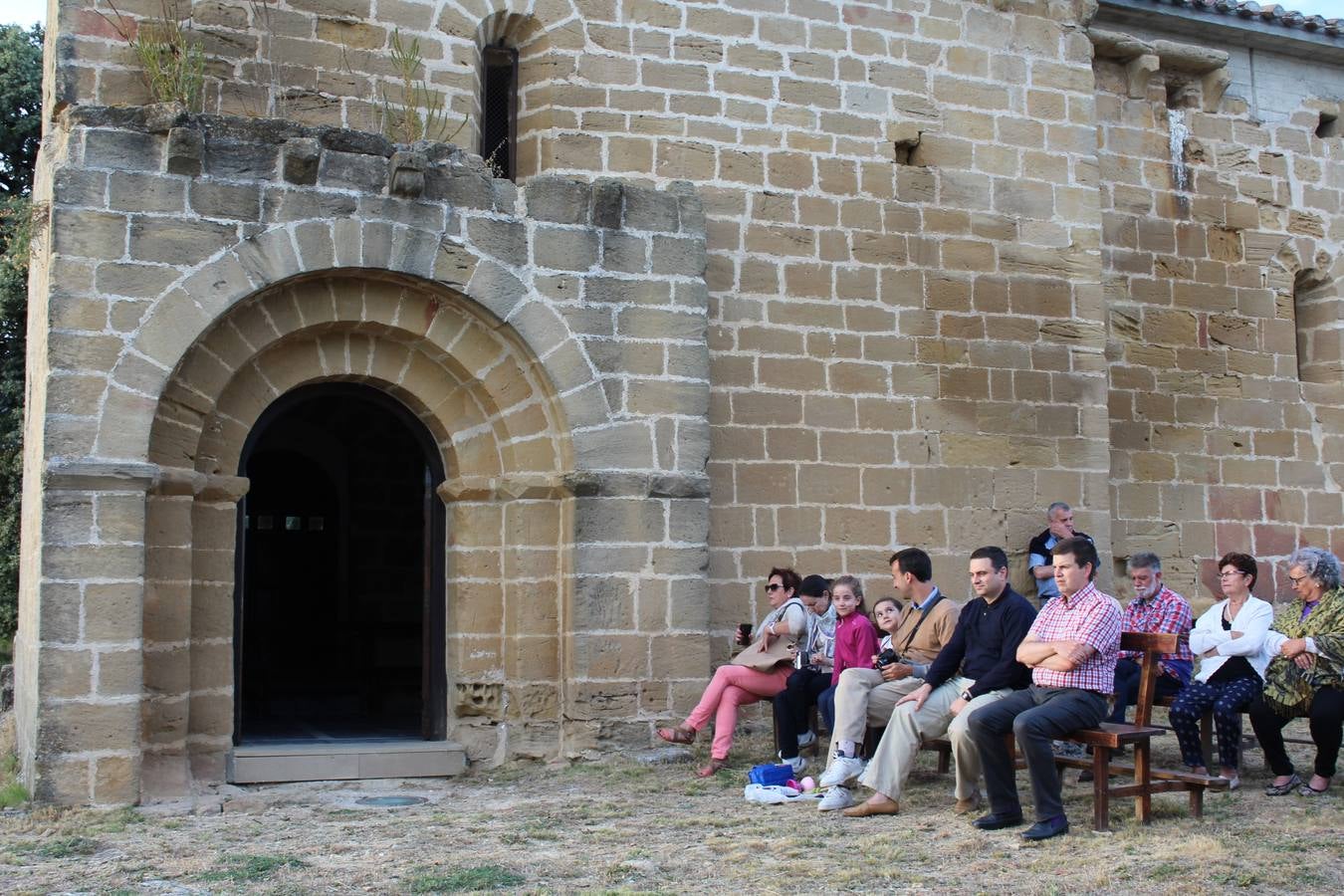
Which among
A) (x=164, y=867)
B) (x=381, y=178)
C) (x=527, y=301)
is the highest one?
(x=381, y=178)

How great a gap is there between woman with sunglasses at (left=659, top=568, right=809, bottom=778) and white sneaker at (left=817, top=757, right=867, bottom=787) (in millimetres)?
1072

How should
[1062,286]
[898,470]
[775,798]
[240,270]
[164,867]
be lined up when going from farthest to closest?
[1062,286] → [898,470] → [240,270] → [775,798] → [164,867]

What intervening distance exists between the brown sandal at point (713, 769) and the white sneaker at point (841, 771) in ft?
3.34

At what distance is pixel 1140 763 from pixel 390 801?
382 cm

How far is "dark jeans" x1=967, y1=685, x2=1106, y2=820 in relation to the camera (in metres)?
6.23

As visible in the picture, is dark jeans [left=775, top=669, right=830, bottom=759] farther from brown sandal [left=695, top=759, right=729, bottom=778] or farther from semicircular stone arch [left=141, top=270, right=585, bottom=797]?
semicircular stone arch [left=141, top=270, right=585, bottom=797]

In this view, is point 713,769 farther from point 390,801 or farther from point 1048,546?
point 1048,546

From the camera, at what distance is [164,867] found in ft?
19.9

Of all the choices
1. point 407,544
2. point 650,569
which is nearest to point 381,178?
point 650,569

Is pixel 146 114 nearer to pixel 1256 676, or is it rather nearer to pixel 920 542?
pixel 920 542

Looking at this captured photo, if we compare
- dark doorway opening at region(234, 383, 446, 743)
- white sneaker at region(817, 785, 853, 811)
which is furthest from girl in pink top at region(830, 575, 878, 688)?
A: dark doorway opening at region(234, 383, 446, 743)

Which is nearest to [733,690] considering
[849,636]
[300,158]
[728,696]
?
[728,696]

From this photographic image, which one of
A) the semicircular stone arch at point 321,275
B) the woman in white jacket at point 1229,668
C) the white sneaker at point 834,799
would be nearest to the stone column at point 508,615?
the semicircular stone arch at point 321,275

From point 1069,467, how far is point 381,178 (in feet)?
18.2
